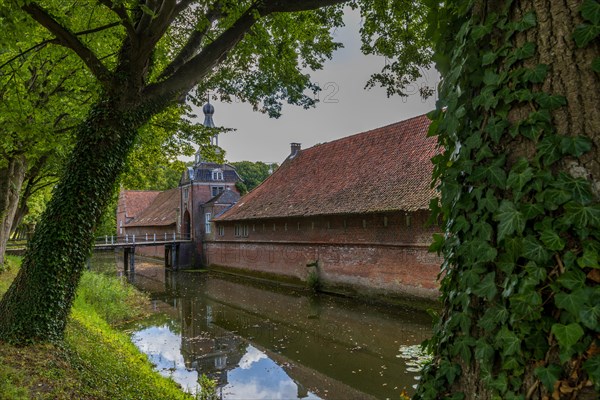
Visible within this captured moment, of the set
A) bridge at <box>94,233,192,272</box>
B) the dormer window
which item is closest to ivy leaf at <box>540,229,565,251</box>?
bridge at <box>94,233,192,272</box>

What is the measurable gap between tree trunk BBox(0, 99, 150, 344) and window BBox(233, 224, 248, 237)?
19.9 meters

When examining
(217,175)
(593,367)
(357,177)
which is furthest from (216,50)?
(217,175)

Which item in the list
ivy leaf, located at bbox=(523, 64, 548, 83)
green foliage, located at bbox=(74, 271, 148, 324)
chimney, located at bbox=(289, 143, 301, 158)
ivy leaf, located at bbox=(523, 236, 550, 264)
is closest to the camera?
ivy leaf, located at bbox=(523, 236, 550, 264)

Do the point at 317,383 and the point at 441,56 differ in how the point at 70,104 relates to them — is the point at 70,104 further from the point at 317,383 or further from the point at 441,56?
the point at 441,56

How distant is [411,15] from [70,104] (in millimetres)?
→ 8320

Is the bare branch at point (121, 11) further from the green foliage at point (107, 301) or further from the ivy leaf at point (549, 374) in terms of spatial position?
the green foliage at point (107, 301)

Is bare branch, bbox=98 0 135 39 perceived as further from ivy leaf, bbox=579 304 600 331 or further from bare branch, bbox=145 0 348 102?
ivy leaf, bbox=579 304 600 331

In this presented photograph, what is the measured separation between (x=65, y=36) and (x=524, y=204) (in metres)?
5.82

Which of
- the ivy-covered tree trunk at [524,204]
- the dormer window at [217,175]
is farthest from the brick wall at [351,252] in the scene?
→ the ivy-covered tree trunk at [524,204]

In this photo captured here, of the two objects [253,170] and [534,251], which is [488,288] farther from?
[253,170]

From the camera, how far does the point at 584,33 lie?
1.31 metres

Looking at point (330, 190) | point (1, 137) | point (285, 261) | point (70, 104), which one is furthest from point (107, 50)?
point (285, 261)

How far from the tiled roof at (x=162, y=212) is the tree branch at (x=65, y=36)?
32.2 meters

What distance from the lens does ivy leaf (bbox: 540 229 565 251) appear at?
4.11ft
